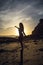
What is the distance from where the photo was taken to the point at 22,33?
1219cm

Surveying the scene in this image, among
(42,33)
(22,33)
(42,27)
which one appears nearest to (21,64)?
(22,33)

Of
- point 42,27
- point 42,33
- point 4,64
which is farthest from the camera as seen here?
point 42,27

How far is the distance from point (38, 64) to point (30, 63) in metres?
0.77

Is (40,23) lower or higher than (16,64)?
higher

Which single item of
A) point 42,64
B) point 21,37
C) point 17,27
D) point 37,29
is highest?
point 37,29

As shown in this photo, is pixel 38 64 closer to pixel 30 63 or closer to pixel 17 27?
pixel 30 63

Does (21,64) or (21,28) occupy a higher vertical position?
(21,28)

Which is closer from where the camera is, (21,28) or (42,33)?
(21,28)

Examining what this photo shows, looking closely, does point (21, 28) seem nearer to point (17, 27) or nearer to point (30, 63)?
point (17, 27)

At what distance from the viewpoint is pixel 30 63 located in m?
13.5

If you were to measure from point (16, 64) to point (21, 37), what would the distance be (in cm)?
255

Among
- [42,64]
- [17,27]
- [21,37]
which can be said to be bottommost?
[42,64]

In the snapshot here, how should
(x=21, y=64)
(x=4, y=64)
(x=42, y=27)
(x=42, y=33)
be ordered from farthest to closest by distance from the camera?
(x=42, y=27)
(x=42, y=33)
(x=4, y=64)
(x=21, y=64)

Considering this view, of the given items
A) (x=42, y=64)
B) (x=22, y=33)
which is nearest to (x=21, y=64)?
(x=42, y=64)
